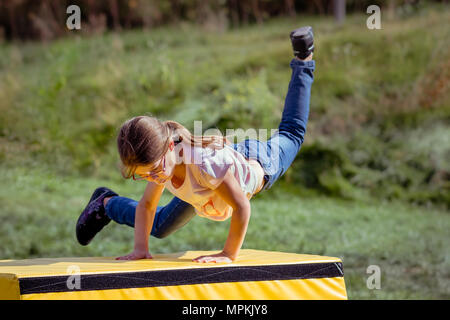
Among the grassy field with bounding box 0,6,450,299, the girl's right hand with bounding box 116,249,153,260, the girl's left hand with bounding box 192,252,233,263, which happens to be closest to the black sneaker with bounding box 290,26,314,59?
the girl's left hand with bounding box 192,252,233,263

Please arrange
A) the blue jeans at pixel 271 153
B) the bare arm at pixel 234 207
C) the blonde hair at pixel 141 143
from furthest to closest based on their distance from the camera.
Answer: the blue jeans at pixel 271 153, the bare arm at pixel 234 207, the blonde hair at pixel 141 143

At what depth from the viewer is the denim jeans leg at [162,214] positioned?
3.18 metres

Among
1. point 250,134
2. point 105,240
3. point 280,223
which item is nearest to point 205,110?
point 250,134

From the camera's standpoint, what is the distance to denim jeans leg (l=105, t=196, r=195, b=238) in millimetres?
3176

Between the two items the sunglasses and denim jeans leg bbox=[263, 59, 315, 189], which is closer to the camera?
the sunglasses

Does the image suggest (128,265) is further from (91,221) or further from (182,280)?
(91,221)

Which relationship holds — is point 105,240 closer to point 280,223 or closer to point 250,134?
point 280,223

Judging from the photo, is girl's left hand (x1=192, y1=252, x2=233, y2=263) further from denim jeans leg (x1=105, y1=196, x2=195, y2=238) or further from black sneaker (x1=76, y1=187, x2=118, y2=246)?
black sneaker (x1=76, y1=187, x2=118, y2=246)

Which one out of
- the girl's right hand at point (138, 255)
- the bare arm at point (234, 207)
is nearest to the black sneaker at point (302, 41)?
the bare arm at point (234, 207)

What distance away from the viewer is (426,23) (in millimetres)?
9703

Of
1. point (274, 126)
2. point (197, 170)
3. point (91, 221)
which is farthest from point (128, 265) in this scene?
point (274, 126)

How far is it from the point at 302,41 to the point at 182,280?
61.2 inches

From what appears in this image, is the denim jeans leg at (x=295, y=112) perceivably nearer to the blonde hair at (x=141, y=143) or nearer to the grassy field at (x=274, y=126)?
the blonde hair at (x=141, y=143)

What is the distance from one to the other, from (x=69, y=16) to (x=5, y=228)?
782 cm
